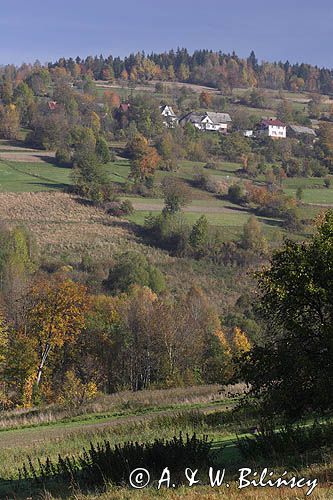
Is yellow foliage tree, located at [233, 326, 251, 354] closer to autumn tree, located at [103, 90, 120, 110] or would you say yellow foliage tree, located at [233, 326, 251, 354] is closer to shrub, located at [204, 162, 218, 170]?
shrub, located at [204, 162, 218, 170]

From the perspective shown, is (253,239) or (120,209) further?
(120,209)

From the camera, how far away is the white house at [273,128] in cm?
16574

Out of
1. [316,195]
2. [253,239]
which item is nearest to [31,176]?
[253,239]

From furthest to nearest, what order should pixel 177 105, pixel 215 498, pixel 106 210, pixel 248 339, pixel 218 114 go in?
pixel 177 105 < pixel 218 114 < pixel 106 210 < pixel 248 339 < pixel 215 498

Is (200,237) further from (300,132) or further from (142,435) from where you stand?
(300,132)

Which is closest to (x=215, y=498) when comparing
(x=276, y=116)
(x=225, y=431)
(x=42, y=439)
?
(x=225, y=431)

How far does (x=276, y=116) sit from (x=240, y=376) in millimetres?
179779

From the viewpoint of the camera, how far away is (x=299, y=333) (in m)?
13.1

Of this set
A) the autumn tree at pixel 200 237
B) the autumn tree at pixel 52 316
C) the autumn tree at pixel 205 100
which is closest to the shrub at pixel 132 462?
the autumn tree at pixel 52 316

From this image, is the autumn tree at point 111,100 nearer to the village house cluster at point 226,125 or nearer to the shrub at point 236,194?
the village house cluster at point 226,125

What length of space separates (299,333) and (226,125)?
162 m

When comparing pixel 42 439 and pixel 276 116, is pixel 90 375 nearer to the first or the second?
pixel 42 439

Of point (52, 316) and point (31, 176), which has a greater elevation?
point (31, 176)

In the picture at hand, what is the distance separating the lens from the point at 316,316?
1360 cm
